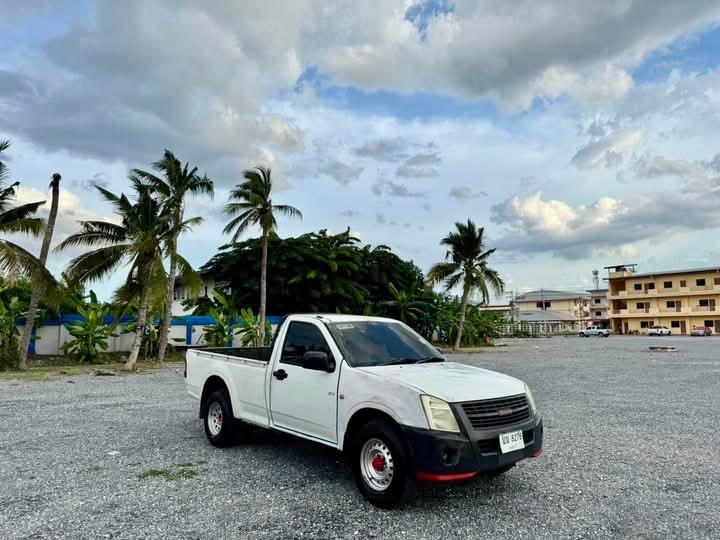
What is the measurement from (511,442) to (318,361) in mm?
1961

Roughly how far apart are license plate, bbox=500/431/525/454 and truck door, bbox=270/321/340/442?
1.60 m

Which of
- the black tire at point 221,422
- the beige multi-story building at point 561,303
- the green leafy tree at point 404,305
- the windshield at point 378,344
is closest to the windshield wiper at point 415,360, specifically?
the windshield at point 378,344

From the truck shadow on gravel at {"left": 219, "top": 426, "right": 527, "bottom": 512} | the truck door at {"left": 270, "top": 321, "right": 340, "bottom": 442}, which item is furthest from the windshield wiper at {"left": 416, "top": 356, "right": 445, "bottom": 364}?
the truck shadow on gravel at {"left": 219, "top": 426, "right": 527, "bottom": 512}

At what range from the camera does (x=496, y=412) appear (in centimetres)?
458

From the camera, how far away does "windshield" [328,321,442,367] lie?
5.44 metres

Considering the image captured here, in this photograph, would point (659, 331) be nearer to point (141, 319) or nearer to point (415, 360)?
point (141, 319)

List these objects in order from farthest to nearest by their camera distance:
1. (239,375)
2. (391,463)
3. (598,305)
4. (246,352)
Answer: (598,305) → (246,352) → (239,375) → (391,463)

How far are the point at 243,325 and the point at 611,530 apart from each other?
2226 centimetres

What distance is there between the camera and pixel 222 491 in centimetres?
513

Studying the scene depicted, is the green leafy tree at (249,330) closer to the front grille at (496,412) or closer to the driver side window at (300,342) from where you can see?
the driver side window at (300,342)

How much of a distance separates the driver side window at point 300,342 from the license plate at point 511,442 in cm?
203

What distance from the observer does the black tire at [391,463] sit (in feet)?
14.3

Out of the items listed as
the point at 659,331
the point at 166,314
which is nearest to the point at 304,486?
the point at 166,314

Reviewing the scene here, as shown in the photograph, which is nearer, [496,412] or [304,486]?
[496,412]
